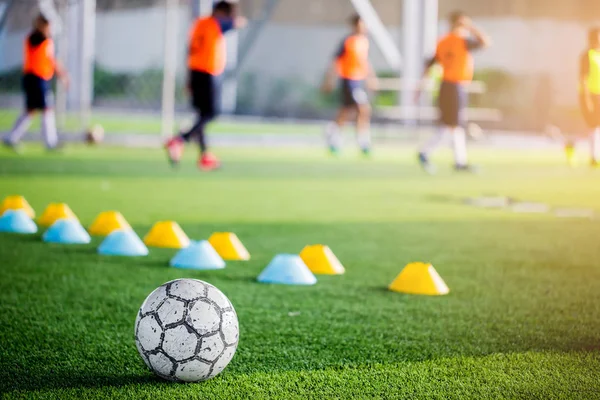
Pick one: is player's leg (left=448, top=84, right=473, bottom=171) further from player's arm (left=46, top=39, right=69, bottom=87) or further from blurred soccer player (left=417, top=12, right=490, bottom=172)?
player's arm (left=46, top=39, right=69, bottom=87)

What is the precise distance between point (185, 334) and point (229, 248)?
3.07 metres

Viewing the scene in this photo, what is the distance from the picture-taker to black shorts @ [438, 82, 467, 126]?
44.9 feet

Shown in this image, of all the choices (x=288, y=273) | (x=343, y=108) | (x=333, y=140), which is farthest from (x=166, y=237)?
(x=333, y=140)

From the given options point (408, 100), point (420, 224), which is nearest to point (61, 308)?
point (420, 224)

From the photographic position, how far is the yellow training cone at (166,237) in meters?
6.75

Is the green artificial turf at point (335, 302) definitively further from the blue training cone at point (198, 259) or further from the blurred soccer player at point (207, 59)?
the blurred soccer player at point (207, 59)

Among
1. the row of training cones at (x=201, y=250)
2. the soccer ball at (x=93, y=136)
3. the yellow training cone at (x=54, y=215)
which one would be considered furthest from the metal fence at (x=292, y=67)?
the row of training cones at (x=201, y=250)

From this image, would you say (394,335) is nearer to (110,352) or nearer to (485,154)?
(110,352)

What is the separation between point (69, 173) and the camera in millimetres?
12344

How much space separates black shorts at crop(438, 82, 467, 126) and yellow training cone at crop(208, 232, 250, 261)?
7.84 m

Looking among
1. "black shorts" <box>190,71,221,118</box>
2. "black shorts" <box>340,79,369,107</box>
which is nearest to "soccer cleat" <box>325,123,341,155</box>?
"black shorts" <box>340,79,369,107</box>

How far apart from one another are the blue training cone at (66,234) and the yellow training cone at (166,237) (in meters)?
0.46

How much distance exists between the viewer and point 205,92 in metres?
12.7

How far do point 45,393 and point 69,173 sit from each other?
9384 mm
